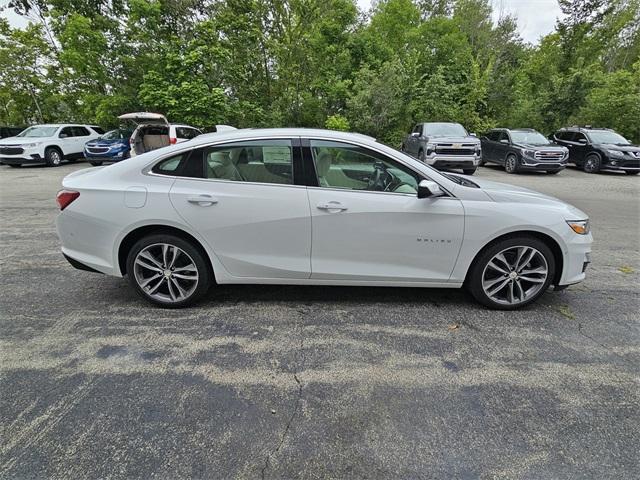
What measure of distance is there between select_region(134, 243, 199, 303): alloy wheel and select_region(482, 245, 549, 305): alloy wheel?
262 cm

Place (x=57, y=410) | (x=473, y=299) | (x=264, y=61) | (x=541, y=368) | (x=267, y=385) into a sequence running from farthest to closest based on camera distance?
(x=264, y=61) → (x=473, y=299) → (x=541, y=368) → (x=267, y=385) → (x=57, y=410)

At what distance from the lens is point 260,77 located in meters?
19.5

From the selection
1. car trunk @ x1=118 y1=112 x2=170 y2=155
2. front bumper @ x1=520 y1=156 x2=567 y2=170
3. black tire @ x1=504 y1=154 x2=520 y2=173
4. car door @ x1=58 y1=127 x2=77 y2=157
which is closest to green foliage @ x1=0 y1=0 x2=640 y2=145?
car door @ x1=58 y1=127 x2=77 y2=157

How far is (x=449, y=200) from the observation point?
10.3 ft

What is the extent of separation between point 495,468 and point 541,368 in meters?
1.05

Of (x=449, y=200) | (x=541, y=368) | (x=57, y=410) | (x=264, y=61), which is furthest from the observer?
(x=264, y=61)

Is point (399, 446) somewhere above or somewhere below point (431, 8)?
below

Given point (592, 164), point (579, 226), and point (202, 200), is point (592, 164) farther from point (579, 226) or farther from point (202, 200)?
point (202, 200)

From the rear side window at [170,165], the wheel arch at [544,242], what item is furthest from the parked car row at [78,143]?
the wheel arch at [544,242]

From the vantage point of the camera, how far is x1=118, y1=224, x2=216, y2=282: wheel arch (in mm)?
3207

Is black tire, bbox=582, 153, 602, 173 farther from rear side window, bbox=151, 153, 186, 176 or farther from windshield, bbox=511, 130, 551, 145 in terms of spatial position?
rear side window, bbox=151, 153, 186, 176

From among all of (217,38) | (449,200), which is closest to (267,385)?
(449,200)

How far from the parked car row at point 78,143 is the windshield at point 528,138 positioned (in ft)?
39.8

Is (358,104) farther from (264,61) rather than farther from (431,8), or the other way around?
(431,8)
